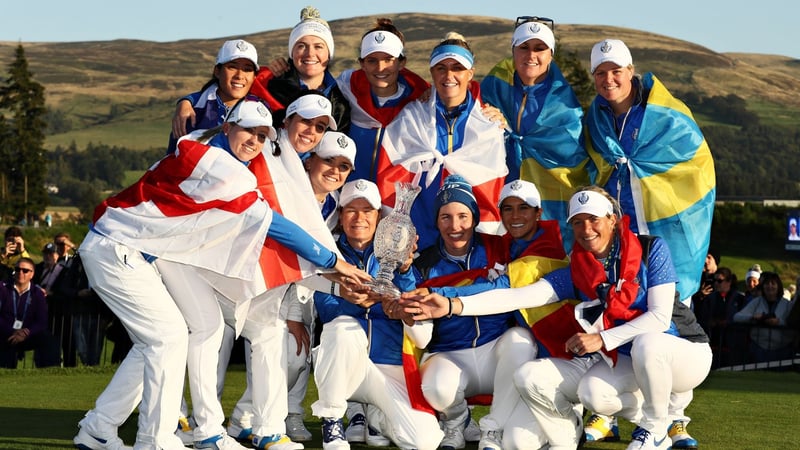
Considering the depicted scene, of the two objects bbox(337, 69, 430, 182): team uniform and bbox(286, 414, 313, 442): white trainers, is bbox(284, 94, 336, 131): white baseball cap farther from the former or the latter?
bbox(286, 414, 313, 442): white trainers

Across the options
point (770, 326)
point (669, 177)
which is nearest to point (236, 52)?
point (669, 177)

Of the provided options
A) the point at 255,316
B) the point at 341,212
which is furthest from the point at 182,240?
the point at 341,212

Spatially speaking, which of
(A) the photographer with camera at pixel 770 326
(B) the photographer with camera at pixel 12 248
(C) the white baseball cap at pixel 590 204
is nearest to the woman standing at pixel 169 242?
(C) the white baseball cap at pixel 590 204

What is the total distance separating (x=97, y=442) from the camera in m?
6.52

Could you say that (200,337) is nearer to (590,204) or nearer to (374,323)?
(374,323)

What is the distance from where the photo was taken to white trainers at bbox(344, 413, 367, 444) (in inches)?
289

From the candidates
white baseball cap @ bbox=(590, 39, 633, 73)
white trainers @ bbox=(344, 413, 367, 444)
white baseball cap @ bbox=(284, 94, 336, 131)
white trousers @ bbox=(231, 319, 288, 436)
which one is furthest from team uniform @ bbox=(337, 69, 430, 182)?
white trainers @ bbox=(344, 413, 367, 444)

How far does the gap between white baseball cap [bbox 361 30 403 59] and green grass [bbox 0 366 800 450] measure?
8.05 feet

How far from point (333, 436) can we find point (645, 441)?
170cm

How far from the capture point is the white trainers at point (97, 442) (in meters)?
6.51

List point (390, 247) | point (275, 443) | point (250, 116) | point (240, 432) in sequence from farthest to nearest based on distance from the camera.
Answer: point (240, 432) < point (275, 443) < point (390, 247) < point (250, 116)

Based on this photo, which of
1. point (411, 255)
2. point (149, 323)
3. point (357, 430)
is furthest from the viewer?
point (357, 430)

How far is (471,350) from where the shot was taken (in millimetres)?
7008

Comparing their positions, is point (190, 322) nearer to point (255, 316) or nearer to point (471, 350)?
point (255, 316)
